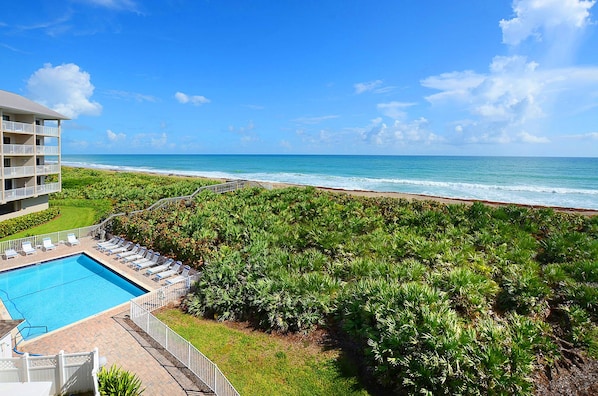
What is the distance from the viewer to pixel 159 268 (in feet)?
62.1

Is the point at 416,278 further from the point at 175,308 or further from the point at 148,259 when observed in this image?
the point at 148,259

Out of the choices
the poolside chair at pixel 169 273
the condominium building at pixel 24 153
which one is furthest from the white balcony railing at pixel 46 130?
the poolside chair at pixel 169 273

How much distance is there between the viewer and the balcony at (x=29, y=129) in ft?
82.3

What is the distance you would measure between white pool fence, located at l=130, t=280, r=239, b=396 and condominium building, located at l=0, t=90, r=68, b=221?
19.7 m

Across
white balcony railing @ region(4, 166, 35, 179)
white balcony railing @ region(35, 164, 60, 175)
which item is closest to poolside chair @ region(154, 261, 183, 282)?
white balcony railing @ region(4, 166, 35, 179)

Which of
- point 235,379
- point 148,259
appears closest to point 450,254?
point 235,379

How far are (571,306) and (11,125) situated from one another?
3640 cm

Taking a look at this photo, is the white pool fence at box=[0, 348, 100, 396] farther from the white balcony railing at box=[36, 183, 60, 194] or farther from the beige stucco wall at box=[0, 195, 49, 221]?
the white balcony railing at box=[36, 183, 60, 194]

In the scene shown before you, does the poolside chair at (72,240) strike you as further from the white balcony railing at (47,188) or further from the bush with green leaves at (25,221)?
the white balcony railing at (47,188)

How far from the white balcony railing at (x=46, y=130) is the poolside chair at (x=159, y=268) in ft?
64.1

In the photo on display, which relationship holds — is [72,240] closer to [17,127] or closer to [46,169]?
[17,127]

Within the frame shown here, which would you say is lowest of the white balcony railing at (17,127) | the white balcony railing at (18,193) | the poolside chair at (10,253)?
the poolside chair at (10,253)

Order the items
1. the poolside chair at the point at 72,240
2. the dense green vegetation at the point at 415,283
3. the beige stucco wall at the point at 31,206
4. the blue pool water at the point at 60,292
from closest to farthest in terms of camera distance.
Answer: the dense green vegetation at the point at 415,283, the blue pool water at the point at 60,292, the poolside chair at the point at 72,240, the beige stucco wall at the point at 31,206

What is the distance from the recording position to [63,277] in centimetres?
1891
